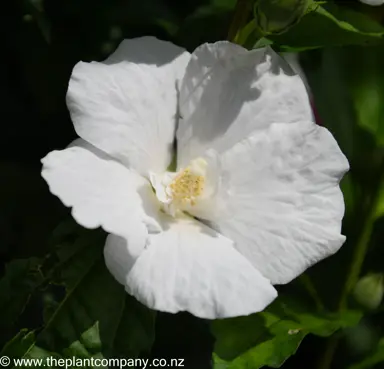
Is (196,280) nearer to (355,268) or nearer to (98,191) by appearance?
(98,191)

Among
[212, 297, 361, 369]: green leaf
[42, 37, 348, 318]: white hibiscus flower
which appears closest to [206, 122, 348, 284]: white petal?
[42, 37, 348, 318]: white hibiscus flower

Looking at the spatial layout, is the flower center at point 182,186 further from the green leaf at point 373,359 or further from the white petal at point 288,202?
the green leaf at point 373,359

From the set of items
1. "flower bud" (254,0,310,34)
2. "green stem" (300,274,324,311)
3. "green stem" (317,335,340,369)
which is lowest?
"green stem" (317,335,340,369)

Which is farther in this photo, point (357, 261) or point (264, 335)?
point (357, 261)

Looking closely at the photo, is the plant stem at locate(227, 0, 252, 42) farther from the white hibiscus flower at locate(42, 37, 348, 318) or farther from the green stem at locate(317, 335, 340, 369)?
the green stem at locate(317, 335, 340, 369)

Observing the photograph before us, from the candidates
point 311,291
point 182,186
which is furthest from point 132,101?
point 311,291

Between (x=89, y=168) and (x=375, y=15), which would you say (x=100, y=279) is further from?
(x=375, y=15)
